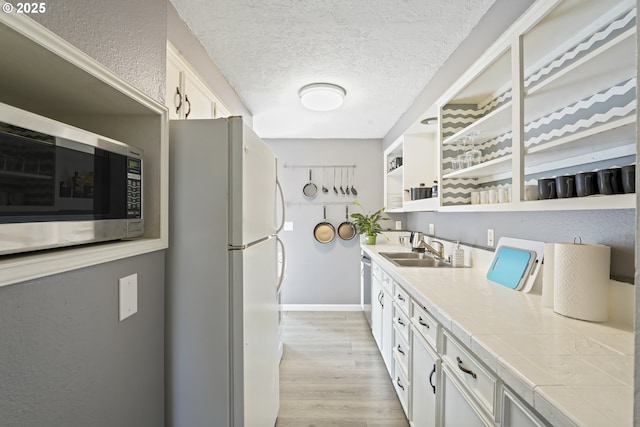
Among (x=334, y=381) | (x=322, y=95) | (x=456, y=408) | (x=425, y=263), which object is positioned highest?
(x=322, y=95)

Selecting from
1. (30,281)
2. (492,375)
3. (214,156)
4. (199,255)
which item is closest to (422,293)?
(492,375)

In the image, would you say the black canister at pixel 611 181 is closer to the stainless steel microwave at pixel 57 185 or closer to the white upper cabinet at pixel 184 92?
the stainless steel microwave at pixel 57 185

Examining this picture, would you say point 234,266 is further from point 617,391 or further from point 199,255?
point 617,391

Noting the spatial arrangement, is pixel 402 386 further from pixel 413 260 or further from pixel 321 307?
pixel 321 307

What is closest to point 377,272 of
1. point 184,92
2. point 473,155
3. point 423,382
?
point 423,382

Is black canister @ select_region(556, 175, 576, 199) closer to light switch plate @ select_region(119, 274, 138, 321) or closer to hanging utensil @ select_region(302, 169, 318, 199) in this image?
light switch plate @ select_region(119, 274, 138, 321)

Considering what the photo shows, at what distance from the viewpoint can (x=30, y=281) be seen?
1.94 ft

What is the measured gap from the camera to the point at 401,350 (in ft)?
6.28

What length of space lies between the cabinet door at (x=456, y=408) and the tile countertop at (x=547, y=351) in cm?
21

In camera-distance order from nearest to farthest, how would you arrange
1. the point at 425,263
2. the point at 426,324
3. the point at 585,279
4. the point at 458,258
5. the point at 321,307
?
the point at 585,279, the point at 426,324, the point at 458,258, the point at 425,263, the point at 321,307

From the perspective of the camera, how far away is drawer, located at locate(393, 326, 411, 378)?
176 centimetres

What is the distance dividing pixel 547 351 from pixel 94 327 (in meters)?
1.28

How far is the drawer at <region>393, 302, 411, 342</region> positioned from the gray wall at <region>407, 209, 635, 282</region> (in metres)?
0.75

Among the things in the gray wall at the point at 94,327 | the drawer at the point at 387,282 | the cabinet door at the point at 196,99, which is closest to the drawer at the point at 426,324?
the drawer at the point at 387,282
